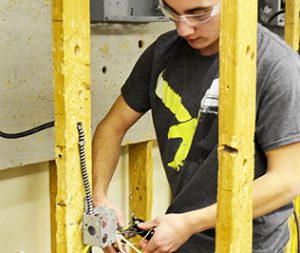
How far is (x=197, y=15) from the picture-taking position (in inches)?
49.9

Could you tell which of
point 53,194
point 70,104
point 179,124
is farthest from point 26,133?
point 70,104

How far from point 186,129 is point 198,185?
0.15 metres

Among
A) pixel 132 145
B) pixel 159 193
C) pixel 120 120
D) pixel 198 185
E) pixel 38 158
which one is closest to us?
pixel 198 185

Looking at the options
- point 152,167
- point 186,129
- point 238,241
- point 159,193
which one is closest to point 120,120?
point 186,129

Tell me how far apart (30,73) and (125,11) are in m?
0.45

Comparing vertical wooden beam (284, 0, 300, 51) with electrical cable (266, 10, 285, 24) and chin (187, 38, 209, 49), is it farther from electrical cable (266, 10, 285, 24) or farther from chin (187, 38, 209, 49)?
chin (187, 38, 209, 49)

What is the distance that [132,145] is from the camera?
2.29m

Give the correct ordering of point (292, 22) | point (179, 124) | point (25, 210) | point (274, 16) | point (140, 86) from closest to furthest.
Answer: point (179, 124), point (140, 86), point (25, 210), point (292, 22), point (274, 16)

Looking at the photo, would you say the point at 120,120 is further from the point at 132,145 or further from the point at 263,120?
the point at 132,145

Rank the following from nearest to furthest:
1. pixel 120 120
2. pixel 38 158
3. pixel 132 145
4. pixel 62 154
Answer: pixel 62 154 → pixel 120 120 → pixel 38 158 → pixel 132 145

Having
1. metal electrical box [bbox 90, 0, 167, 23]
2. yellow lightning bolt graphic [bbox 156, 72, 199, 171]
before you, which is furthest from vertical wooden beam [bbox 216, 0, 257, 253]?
metal electrical box [bbox 90, 0, 167, 23]

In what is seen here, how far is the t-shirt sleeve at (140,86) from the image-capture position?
1525 mm

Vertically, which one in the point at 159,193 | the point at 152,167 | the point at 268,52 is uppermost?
the point at 268,52

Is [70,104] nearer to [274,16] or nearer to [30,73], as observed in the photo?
[30,73]
